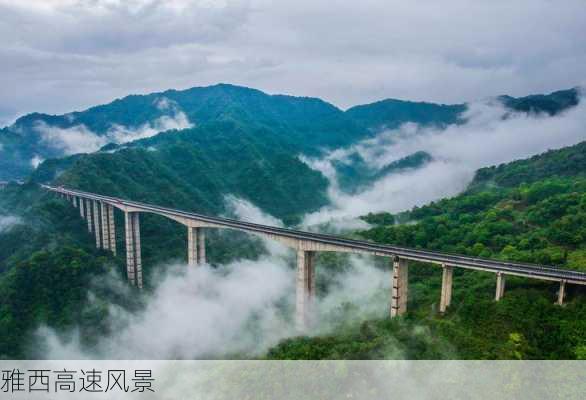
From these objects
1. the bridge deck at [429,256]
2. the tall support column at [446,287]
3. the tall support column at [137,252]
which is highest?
the bridge deck at [429,256]

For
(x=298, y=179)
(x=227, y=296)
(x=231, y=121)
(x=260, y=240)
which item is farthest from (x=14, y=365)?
(x=231, y=121)

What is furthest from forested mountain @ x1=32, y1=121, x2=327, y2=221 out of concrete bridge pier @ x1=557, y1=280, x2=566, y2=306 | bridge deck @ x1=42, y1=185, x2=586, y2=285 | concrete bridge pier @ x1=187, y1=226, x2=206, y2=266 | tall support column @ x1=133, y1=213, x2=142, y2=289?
concrete bridge pier @ x1=557, y1=280, x2=566, y2=306

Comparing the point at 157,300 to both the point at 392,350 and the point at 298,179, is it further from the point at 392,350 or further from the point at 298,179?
the point at 298,179

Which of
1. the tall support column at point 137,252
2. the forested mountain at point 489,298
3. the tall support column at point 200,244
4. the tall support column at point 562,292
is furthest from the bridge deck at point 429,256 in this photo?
the tall support column at point 137,252

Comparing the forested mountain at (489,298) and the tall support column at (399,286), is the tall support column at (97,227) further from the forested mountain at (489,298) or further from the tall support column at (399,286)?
the tall support column at (399,286)

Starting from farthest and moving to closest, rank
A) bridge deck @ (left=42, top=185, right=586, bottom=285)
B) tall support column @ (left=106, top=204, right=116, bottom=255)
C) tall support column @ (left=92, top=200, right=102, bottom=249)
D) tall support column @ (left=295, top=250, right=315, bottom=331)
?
tall support column @ (left=92, top=200, right=102, bottom=249) < tall support column @ (left=106, top=204, right=116, bottom=255) < tall support column @ (left=295, top=250, right=315, bottom=331) < bridge deck @ (left=42, top=185, right=586, bottom=285)

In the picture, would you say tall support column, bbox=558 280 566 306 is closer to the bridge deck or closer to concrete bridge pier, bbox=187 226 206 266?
the bridge deck
